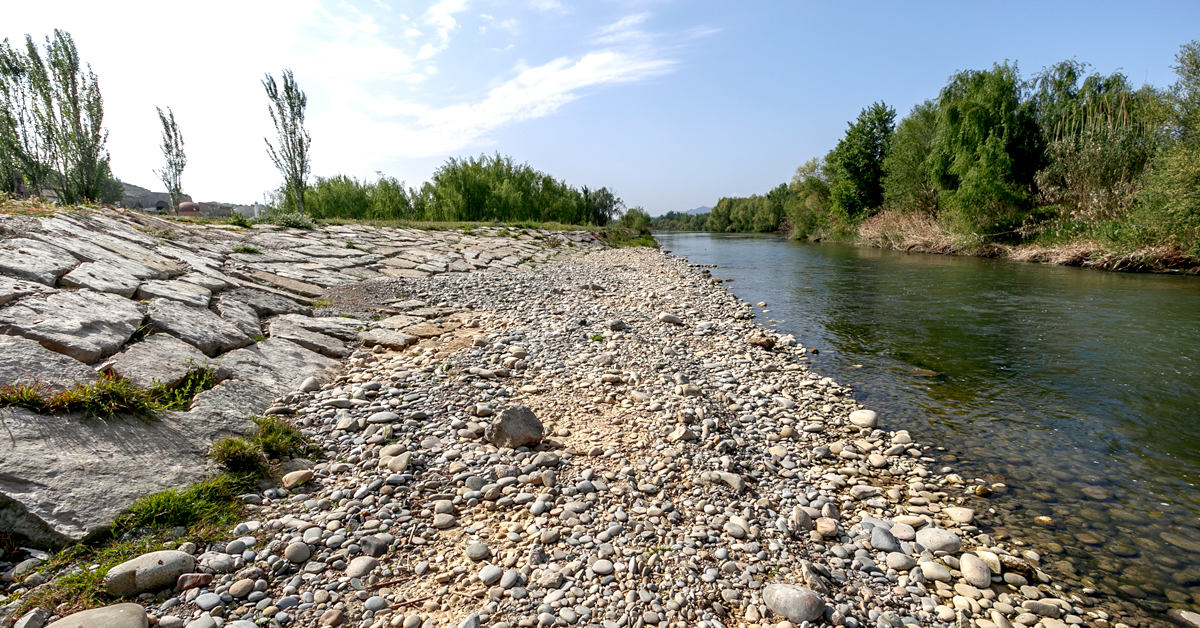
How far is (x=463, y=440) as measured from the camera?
467 cm

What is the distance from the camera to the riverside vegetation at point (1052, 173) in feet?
58.0

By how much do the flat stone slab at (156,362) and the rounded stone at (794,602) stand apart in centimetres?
537

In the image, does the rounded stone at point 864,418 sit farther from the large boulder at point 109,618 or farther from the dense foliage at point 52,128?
the dense foliage at point 52,128

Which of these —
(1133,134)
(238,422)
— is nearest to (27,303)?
(238,422)

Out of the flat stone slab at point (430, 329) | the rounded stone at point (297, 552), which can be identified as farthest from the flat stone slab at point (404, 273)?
the rounded stone at point (297, 552)

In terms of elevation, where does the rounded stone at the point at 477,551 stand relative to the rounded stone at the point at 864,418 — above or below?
above

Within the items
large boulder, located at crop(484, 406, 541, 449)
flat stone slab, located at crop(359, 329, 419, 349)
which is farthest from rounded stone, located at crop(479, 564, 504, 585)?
flat stone slab, located at crop(359, 329, 419, 349)

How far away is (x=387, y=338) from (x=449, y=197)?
3130 cm

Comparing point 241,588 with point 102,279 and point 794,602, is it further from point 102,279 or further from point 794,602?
point 102,279

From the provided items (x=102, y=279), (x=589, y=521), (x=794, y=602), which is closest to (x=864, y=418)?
(x=794, y=602)

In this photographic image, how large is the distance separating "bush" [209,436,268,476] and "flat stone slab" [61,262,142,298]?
11.9 feet

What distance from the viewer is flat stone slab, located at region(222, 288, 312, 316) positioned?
24.6 ft

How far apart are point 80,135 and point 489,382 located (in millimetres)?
21949

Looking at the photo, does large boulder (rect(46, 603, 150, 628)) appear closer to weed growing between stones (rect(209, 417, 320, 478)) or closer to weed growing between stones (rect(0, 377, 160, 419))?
weed growing between stones (rect(209, 417, 320, 478))
